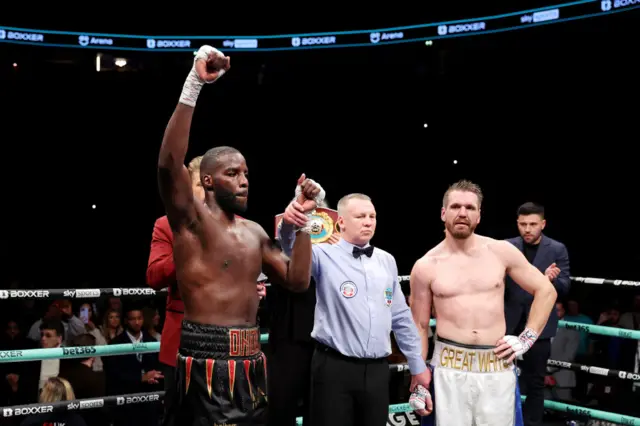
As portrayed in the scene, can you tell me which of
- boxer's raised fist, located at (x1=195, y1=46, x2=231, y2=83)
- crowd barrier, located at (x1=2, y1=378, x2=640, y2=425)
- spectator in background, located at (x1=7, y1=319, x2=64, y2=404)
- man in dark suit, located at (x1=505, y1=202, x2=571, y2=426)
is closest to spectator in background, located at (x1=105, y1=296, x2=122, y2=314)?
spectator in background, located at (x1=7, y1=319, x2=64, y2=404)

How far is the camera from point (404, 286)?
28.0 ft

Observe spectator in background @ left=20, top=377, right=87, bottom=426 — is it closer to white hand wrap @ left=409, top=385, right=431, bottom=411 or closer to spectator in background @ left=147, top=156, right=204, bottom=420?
spectator in background @ left=147, top=156, right=204, bottom=420

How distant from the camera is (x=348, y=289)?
3203 mm

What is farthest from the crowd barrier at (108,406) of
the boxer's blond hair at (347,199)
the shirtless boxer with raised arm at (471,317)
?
the boxer's blond hair at (347,199)

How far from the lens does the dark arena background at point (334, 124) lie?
362 inches

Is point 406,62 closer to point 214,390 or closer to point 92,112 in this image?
point 92,112

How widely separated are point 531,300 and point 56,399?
266 centimetres

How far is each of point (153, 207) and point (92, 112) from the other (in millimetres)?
1552

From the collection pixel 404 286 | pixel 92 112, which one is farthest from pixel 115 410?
pixel 92 112

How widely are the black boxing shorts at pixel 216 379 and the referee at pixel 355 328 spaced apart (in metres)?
0.72

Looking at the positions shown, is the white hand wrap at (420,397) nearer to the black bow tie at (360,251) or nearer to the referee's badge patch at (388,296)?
the referee's badge patch at (388,296)

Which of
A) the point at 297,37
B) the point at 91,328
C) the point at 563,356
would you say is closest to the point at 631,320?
the point at 563,356

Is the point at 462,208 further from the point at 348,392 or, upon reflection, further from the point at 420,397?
the point at 348,392

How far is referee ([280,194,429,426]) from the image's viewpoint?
3119mm
